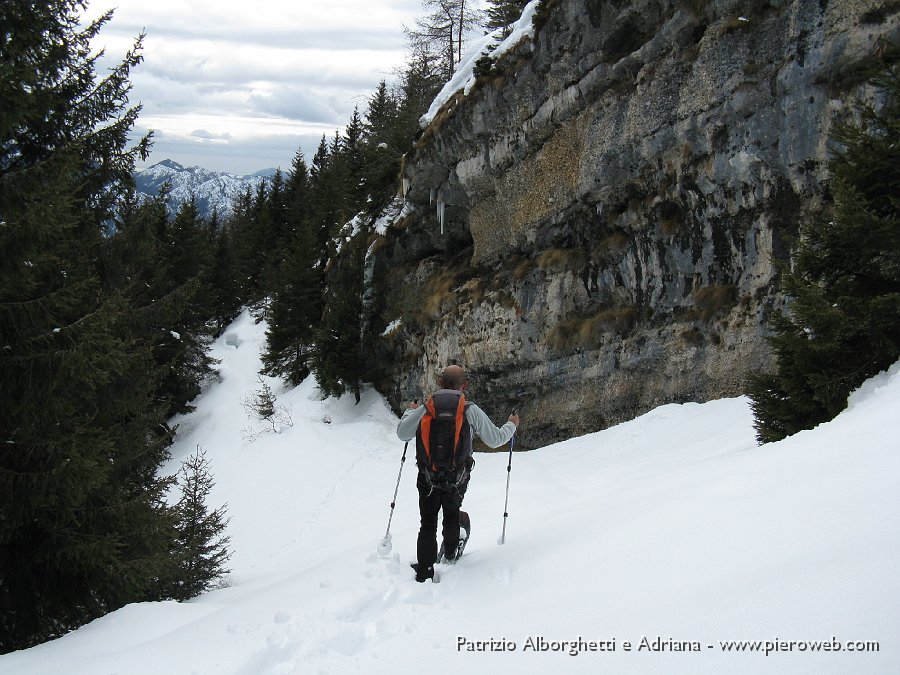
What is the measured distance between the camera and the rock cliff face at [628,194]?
13.1 m

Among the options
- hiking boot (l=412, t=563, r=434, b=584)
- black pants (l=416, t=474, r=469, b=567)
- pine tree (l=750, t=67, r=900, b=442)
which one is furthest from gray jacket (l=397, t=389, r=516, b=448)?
pine tree (l=750, t=67, r=900, b=442)

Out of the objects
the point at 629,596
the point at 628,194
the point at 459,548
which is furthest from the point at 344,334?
the point at 629,596

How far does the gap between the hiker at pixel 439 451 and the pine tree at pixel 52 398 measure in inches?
151

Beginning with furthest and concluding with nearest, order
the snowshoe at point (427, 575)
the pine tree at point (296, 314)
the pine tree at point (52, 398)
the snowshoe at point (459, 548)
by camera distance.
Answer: the pine tree at point (296, 314) < the pine tree at point (52, 398) < the snowshoe at point (459, 548) < the snowshoe at point (427, 575)

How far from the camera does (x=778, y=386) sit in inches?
320

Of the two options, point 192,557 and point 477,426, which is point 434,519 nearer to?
point 477,426

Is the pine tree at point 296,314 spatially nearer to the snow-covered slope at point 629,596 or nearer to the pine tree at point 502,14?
the pine tree at point 502,14

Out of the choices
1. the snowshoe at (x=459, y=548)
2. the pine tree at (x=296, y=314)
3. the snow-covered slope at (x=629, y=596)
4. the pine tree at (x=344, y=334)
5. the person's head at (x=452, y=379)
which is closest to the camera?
the snow-covered slope at (x=629, y=596)

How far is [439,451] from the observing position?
5.36 meters

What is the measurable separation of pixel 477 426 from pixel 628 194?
13.4 m

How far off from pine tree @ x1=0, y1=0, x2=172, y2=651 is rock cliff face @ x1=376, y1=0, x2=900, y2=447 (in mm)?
11730

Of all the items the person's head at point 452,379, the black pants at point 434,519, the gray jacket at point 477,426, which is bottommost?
the black pants at point 434,519

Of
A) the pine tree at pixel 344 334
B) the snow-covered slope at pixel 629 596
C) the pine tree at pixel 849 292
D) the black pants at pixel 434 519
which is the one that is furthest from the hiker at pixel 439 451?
the pine tree at pixel 344 334

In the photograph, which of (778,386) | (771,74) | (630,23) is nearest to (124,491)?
(778,386)
